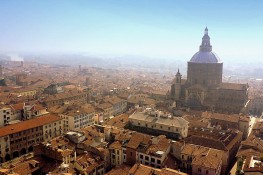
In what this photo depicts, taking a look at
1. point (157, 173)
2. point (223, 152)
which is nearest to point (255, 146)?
point (223, 152)

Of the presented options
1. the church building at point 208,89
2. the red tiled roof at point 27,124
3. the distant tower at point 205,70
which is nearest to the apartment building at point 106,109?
the red tiled roof at point 27,124

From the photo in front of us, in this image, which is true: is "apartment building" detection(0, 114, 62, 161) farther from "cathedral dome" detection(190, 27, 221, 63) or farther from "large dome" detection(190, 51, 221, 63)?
"cathedral dome" detection(190, 27, 221, 63)

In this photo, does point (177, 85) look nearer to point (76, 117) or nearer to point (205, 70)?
point (205, 70)

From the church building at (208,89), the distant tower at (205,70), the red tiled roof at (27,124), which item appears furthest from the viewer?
the distant tower at (205,70)

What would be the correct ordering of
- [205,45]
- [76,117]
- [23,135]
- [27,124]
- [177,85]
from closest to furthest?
[23,135], [27,124], [76,117], [177,85], [205,45]

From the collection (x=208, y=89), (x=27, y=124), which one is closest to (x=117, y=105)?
(x=208, y=89)

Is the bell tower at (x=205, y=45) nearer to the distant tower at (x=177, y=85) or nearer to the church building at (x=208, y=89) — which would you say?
the church building at (x=208, y=89)

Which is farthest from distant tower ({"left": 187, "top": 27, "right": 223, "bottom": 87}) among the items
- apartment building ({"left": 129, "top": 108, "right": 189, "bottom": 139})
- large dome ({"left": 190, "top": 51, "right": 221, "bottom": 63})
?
apartment building ({"left": 129, "top": 108, "right": 189, "bottom": 139})

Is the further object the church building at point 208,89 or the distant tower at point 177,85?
the distant tower at point 177,85
